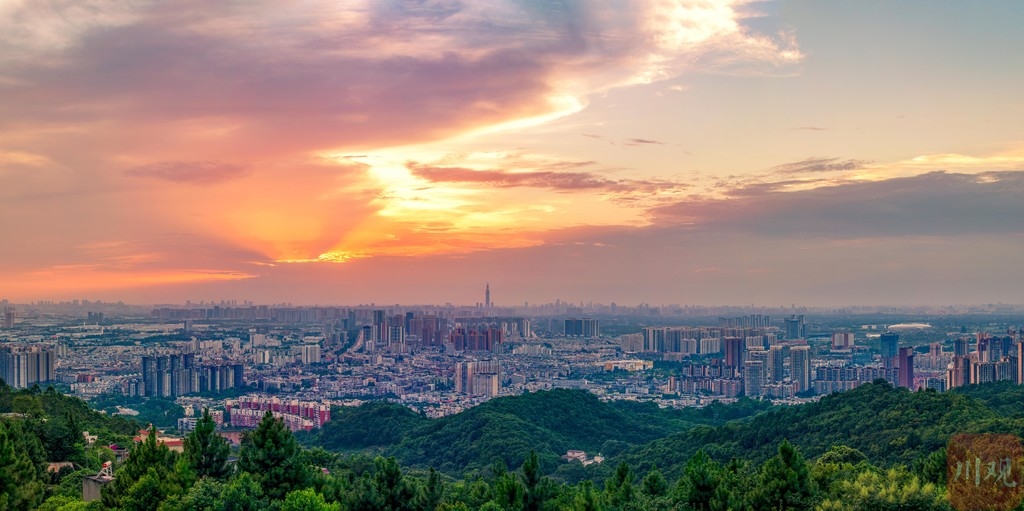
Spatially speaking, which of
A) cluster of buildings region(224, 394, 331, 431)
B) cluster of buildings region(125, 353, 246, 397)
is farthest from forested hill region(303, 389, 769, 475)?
cluster of buildings region(125, 353, 246, 397)

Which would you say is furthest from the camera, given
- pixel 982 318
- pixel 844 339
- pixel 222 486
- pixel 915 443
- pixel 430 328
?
pixel 982 318

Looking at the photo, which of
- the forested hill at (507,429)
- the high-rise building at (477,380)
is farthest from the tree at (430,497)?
the high-rise building at (477,380)

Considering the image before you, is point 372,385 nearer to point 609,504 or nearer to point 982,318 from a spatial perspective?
point 609,504

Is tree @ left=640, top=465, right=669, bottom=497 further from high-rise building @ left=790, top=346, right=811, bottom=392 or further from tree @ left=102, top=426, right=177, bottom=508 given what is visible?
high-rise building @ left=790, top=346, right=811, bottom=392

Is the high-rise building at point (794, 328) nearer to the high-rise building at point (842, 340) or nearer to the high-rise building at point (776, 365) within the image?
the high-rise building at point (842, 340)

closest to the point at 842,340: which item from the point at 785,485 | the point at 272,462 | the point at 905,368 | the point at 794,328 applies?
the point at 794,328

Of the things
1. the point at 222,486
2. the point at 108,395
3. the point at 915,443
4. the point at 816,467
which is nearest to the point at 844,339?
the point at 108,395

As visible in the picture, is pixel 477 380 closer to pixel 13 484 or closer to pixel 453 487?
pixel 453 487
